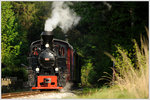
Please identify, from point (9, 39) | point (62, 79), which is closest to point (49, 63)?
point (62, 79)

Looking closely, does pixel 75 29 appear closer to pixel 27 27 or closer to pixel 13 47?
pixel 27 27

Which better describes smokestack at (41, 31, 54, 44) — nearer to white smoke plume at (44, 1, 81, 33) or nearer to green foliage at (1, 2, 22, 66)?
white smoke plume at (44, 1, 81, 33)

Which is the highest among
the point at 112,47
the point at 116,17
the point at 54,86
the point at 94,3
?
the point at 94,3

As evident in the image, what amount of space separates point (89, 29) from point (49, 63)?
34.0 feet

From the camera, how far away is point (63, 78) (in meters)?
13.9

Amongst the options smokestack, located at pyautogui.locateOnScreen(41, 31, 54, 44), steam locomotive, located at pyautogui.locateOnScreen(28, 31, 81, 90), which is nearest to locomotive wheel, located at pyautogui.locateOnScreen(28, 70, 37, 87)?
steam locomotive, located at pyautogui.locateOnScreen(28, 31, 81, 90)

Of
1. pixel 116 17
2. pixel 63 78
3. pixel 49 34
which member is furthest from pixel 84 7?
pixel 63 78

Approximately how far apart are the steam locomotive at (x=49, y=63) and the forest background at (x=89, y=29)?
8.52ft

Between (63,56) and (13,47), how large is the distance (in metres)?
8.42

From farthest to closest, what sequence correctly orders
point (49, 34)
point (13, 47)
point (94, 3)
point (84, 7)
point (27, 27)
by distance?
point (27, 27)
point (13, 47)
point (84, 7)
point (94, 3)
point (49, 34)

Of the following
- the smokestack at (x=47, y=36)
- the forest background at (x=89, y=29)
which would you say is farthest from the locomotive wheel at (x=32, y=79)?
→ the forest background at (x=89, y=29)

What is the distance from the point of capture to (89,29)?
23.5m

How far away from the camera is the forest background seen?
13930 mm

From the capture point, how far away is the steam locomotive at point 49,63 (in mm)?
13711
